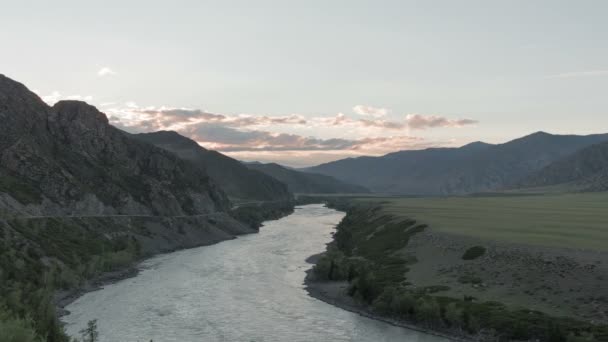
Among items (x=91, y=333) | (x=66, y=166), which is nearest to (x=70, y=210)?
(x=66, y=166)

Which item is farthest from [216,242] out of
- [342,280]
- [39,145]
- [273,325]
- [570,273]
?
[570,273]

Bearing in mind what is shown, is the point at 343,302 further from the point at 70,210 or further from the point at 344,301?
the point at 70,210

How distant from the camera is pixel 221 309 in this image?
3004 inches

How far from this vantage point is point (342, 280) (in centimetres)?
9550

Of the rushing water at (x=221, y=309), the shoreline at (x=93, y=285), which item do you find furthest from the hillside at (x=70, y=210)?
the rushing water at (x=221, y=309)

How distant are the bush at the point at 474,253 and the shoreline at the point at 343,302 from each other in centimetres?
2024

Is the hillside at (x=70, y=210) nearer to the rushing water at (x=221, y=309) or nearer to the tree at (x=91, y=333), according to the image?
the tree at (x=91, y=333)

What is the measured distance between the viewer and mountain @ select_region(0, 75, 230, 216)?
466 ft

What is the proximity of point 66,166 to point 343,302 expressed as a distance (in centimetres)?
11327

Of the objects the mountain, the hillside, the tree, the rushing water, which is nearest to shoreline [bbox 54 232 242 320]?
the hillside

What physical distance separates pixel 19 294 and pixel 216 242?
107 m

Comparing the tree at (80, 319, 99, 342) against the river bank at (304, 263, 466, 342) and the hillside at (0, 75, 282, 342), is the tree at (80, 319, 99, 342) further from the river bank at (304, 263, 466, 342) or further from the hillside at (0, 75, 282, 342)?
the river bank at (304, 263, 466, 342)

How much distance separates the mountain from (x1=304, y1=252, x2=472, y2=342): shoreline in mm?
70756

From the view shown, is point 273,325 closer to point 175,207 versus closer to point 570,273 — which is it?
point 570,273
